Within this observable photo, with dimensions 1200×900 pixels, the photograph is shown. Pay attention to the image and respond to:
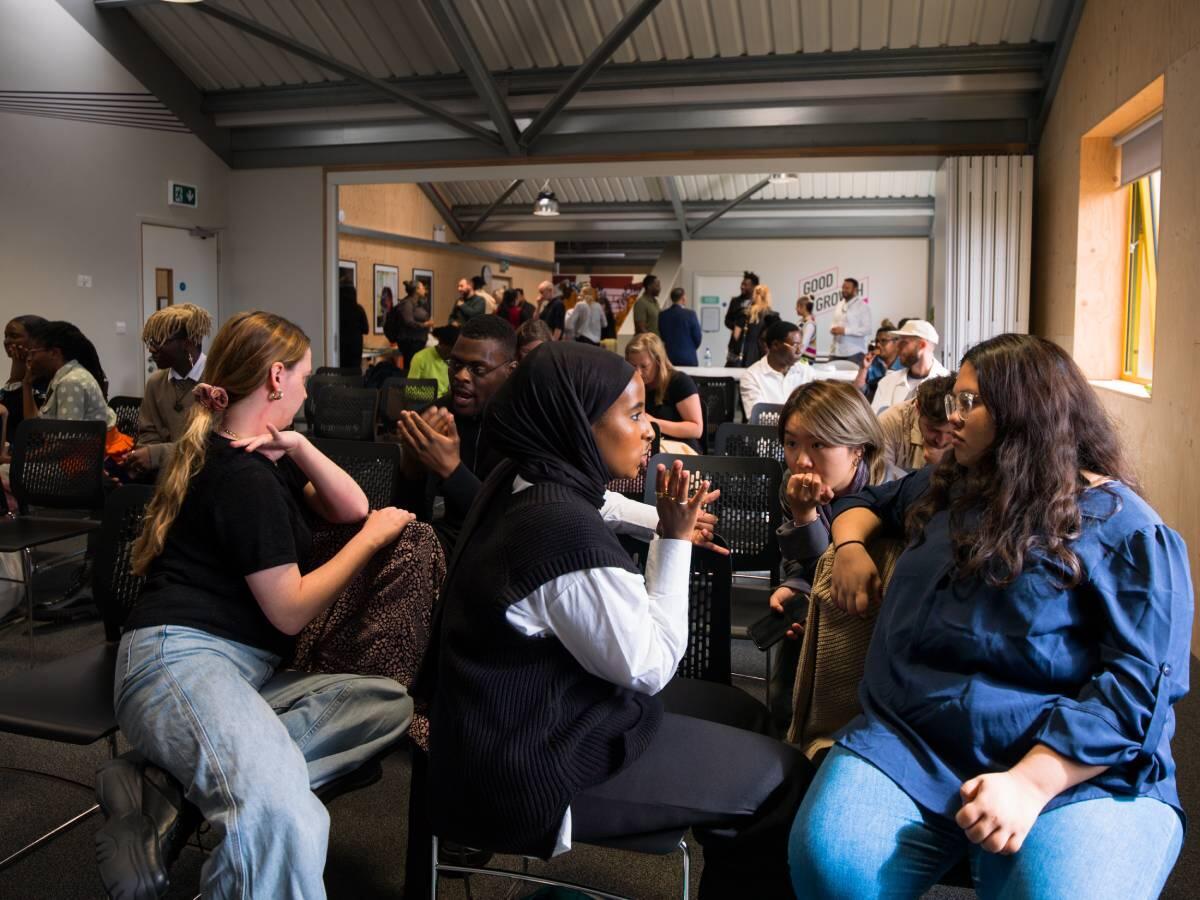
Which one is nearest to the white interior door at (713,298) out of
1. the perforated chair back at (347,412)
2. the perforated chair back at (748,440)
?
the perforated chair back at (347,412)

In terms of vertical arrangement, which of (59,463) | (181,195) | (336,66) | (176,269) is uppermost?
(336,66)

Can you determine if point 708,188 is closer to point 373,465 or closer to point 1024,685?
point 373,465

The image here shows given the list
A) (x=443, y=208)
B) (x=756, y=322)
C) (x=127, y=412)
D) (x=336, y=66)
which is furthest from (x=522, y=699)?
(x=443, y=208)

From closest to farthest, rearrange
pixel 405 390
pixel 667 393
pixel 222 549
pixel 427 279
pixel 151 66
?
1. pixel 222 549
2. pixel 667 393
3. pixel 405 390
4. pixel 151 66
5. pixel 427 279

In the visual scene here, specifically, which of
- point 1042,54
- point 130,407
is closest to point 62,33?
point 130,407

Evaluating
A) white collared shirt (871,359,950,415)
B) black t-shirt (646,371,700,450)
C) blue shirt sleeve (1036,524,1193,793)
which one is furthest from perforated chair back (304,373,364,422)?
blue shirt sleeve (1036,524,1193,793)

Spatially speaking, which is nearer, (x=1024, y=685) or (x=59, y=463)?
(x=1024, y=685)

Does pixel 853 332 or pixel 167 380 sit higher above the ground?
pixel 853 332

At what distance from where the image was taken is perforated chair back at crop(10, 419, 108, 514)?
432cm

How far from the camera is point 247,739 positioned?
5.77 ft

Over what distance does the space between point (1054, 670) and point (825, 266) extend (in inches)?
576

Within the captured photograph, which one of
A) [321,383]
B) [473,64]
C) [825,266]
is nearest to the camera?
[321,383]

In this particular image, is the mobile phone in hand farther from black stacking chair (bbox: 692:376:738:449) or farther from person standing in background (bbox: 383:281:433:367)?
person standing in background (bbox: 383:281:433:367)

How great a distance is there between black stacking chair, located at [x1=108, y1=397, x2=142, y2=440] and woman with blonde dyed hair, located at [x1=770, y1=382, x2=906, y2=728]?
14.2ft
